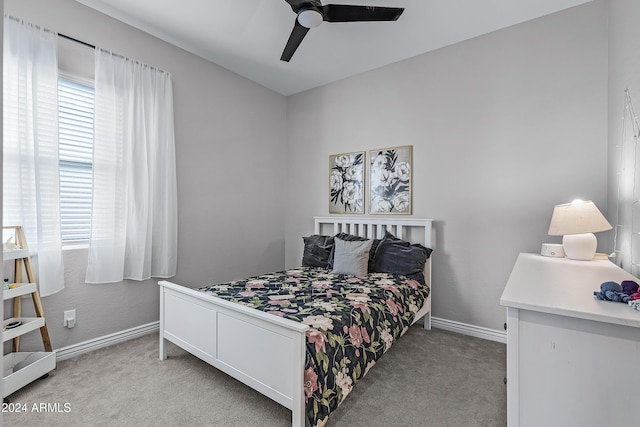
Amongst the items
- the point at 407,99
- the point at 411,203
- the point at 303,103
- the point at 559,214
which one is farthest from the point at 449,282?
the point at 303,103

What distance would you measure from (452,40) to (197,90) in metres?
2.65

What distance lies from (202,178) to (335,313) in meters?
2.21

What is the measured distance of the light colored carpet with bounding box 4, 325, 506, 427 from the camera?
1.78 metres

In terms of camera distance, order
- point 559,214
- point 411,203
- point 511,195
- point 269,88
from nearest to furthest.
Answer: point 559,214
point 511,195
point 411,203
point 269,88

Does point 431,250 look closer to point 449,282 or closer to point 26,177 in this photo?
point 449,282

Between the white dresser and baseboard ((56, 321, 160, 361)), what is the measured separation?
294 cm

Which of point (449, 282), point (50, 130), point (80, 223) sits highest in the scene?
point (50, 130)

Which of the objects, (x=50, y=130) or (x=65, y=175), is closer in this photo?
(x=50, y=130)

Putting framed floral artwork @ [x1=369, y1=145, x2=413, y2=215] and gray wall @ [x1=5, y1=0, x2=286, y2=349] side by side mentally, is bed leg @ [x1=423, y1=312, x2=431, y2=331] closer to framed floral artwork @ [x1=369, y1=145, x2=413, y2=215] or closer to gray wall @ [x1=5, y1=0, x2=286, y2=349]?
framed floral artwork @ [x1=369, y1=145, x2=413, y2=215]

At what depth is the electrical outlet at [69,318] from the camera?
2.42m

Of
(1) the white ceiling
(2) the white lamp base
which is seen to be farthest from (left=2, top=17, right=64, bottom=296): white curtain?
(2) the white lamp base

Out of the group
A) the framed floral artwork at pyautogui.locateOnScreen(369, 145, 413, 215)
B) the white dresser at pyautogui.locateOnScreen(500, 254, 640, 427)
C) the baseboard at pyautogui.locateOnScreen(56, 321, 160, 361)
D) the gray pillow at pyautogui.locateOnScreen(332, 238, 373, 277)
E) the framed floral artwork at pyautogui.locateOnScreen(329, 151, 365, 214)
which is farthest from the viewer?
the framed floral artwork at pyautogui.locateOnScreen(329, 151, 365, 214)

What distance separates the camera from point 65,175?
243 cm

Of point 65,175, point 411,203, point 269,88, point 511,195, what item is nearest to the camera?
point 65,175
